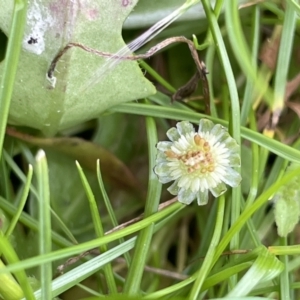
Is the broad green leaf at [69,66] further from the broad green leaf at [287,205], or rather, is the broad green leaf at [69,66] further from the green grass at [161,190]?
the broad green leaf at [287,205]

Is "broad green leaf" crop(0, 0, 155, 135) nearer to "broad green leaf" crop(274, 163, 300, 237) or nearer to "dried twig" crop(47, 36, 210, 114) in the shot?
"dried twig" crop(47, 36, 210, 114)

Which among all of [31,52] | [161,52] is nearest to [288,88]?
[161,52]

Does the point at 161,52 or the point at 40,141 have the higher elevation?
the point at 161,52

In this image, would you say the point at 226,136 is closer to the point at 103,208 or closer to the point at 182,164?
the point at 182,164

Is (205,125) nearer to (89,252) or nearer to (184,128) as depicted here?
(184,128)

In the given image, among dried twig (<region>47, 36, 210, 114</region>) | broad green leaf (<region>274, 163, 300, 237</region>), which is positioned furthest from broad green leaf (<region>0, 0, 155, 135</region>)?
broad green leaf (<region>274, 163, 300, 237</region>)

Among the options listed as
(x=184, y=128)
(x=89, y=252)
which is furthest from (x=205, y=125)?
(x=89, y=252)
